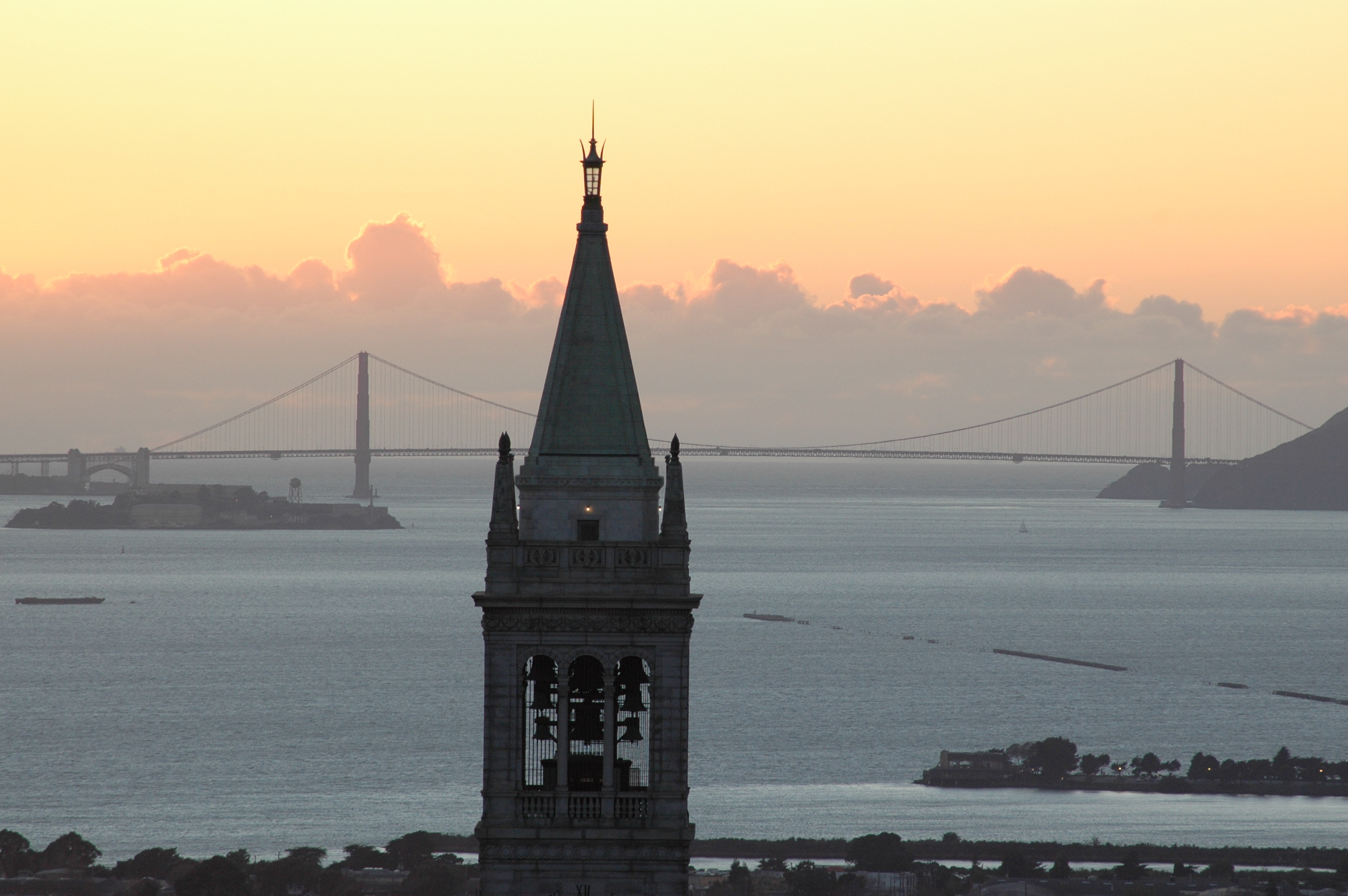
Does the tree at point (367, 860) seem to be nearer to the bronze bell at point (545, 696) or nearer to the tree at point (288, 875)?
the tree at point (288, 875)

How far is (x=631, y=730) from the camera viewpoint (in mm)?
23422

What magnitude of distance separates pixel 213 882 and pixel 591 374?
45.8 metres

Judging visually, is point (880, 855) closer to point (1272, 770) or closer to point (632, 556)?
point (1272, 770)

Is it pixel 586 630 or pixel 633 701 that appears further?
pixel 633 701

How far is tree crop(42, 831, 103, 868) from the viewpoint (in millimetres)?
71062

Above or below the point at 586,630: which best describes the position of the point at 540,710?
below

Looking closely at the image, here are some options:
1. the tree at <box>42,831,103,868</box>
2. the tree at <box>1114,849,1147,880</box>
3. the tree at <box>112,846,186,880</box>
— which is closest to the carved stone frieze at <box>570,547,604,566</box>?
the tree at <box>112,846,186,880</box>

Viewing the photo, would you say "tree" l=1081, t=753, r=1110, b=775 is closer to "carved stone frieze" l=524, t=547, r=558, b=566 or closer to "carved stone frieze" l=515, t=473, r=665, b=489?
"carved stone frieze" l=524, t=547, r=558, b=566

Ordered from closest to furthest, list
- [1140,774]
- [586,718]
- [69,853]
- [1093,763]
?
[586,718] → [69,853] → [1140,774] → [1093,763]

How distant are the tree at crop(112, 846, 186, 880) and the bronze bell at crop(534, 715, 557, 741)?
4877cm

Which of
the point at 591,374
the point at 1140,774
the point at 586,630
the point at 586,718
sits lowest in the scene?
the point at 1140,774

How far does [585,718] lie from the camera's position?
23.1 m

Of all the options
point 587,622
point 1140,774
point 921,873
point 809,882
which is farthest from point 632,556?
point 1140,774

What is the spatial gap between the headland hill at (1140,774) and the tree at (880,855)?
24221 millimetres
